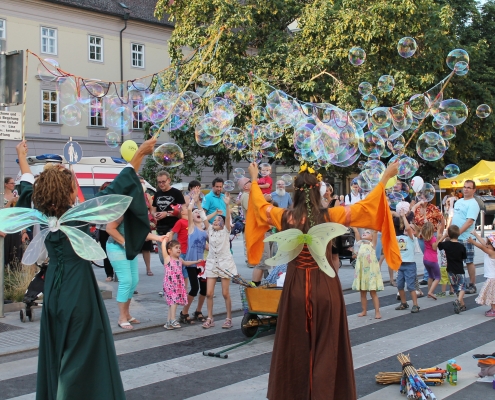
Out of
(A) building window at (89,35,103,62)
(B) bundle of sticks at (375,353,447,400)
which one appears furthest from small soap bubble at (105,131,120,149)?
(A) building window at (89,35,103,62)

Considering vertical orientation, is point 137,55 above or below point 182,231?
above

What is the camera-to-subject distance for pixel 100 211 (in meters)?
4.16

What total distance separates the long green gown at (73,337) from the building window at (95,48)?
27823mm

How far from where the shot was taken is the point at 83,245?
403 centimetres

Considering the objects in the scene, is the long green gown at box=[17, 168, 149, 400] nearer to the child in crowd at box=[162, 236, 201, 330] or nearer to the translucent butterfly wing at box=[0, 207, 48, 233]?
the translucent butterfly wing at box=[0, 207, 48, 233]

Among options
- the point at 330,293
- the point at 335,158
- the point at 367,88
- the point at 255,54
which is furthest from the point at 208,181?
the point at 330,293

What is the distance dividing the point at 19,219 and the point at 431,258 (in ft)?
25.1

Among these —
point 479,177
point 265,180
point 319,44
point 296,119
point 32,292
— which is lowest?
point 32,292

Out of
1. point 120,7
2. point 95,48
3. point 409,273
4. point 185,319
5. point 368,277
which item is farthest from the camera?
point 120,7

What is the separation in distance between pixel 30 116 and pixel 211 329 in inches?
877

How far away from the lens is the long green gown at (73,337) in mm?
3955

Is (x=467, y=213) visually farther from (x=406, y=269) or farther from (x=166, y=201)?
(x=166, y=201)

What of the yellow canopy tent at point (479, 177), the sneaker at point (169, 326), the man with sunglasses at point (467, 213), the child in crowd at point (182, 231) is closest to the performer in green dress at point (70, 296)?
the sneaker at point (169, 326)

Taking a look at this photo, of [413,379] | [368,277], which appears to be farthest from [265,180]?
[413,379]
